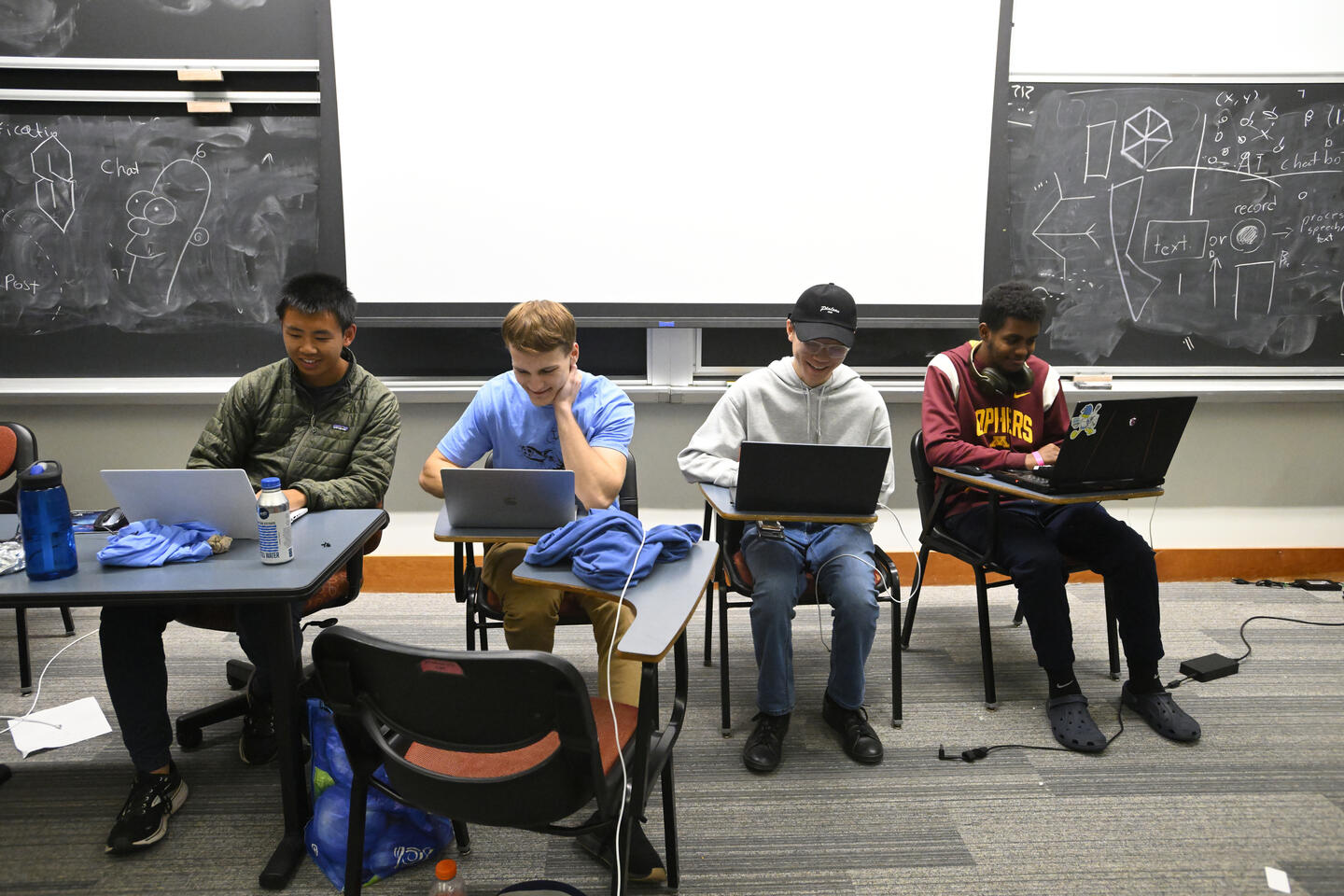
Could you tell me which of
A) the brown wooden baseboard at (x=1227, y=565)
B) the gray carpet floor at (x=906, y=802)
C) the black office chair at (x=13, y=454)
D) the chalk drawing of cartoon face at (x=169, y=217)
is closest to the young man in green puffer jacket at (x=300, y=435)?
the gray carpet floor at (x=906, y=802)

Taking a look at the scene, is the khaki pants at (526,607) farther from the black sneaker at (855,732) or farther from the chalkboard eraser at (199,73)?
the chalkboard eraser at (199,73)

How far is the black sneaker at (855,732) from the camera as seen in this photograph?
2.13 meters

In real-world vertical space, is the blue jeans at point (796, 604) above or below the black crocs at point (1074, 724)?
above

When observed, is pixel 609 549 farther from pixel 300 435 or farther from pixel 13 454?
pixel 13 454

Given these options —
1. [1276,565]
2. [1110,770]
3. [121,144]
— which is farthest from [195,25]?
[1276,565]

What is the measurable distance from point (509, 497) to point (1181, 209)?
9.94 ft

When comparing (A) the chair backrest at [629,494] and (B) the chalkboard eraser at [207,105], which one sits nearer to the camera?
(A) the chair backrest at [629,494]

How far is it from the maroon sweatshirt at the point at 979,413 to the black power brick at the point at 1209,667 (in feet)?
2.88

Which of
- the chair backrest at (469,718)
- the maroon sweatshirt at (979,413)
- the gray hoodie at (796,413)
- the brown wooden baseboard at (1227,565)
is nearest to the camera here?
the chair backrest at (469,718)

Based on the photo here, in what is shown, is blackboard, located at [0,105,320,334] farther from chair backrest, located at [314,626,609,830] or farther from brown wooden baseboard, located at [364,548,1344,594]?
brown wooden baseboard, located at [364,548,1344,594]

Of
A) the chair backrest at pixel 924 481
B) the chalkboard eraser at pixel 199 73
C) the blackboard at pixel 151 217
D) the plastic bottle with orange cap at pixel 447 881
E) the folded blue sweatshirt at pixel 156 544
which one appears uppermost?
the chalkboard eraser at pixel 199 73

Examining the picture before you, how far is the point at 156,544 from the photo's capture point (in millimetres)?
1576

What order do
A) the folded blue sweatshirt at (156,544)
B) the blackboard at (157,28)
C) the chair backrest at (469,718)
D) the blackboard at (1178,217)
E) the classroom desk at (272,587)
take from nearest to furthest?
the chair backrest at (469,718), the classroom desk at (272,587), the folded blue sweatshirt at (156,544), the blackboard at (157,28), the blackboard at (1178,217)

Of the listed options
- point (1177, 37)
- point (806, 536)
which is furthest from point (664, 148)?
point (1177, 37)
